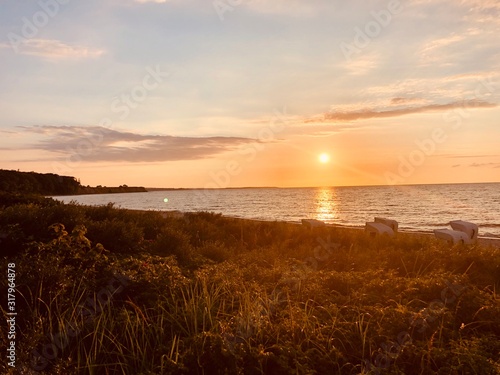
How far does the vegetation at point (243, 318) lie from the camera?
5.07 m

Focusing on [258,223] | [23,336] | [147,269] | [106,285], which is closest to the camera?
[23,336]

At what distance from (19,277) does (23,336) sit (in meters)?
1.71

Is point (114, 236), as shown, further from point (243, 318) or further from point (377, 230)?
point (377, 230)

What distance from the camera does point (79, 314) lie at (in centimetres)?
649

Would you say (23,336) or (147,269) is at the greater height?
(147,269)

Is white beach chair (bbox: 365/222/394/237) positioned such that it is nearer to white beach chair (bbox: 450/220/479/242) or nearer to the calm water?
white beach chair (bbox: 450/220/479/242)

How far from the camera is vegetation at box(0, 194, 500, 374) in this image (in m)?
5.07

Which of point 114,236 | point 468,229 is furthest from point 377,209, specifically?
point 114,236

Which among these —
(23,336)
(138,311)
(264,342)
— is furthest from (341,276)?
(23,336)

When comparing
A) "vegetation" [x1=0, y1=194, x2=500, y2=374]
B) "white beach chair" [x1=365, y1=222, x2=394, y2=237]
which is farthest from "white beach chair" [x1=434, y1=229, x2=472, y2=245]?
"vegetation" [x1=0, y1=194, x2=500, y2=374]

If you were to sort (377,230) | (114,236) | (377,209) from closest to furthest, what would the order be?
1. (114,236)
2. (377,230)
3. (377,209)

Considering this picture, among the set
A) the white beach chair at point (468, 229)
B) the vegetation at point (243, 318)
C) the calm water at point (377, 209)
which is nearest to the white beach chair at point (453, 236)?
the white beach chair at point (468, 229)

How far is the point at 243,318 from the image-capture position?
5.80 meters

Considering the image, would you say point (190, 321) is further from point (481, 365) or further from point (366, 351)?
point (481, 365)
